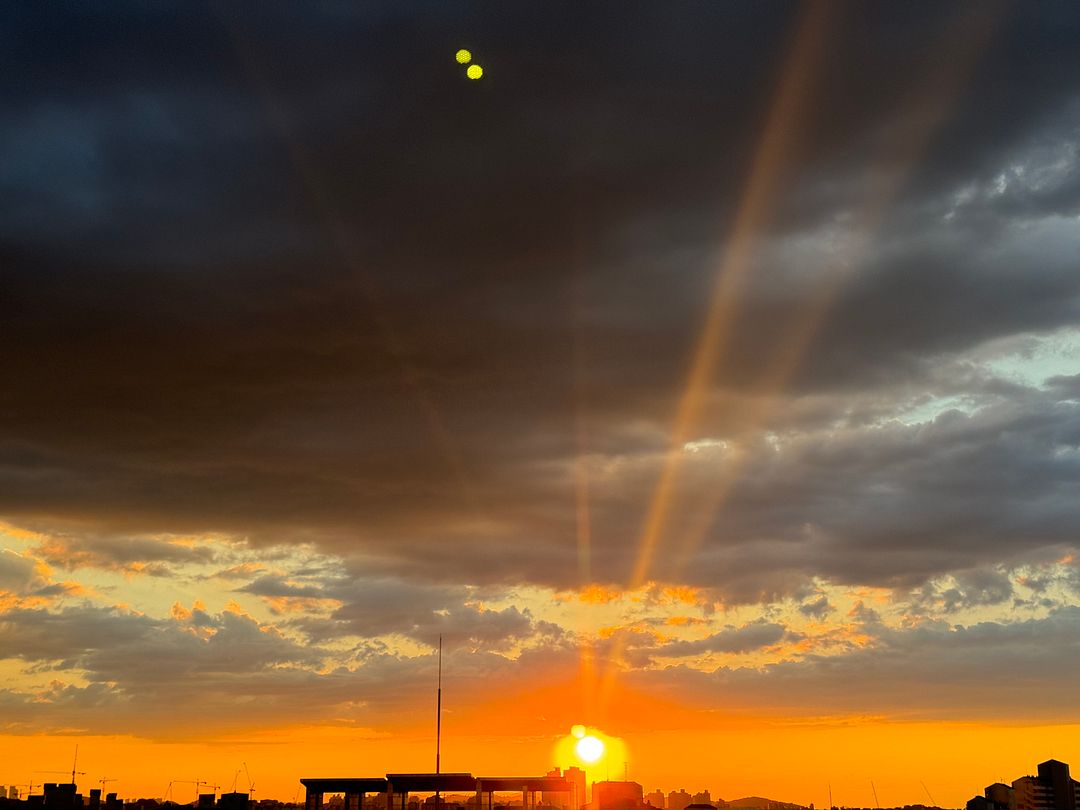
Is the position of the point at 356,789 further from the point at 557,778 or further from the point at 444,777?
the point at 557,778

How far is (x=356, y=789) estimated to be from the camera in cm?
18875

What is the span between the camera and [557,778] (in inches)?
7707

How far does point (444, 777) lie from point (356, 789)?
1618cm

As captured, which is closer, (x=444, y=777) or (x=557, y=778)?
(x=444, y=777)

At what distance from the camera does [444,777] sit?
600ft

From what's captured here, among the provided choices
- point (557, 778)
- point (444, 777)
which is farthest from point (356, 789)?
point (557, 778)

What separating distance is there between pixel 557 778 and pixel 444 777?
2234cm

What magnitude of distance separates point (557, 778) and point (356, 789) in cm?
3311
